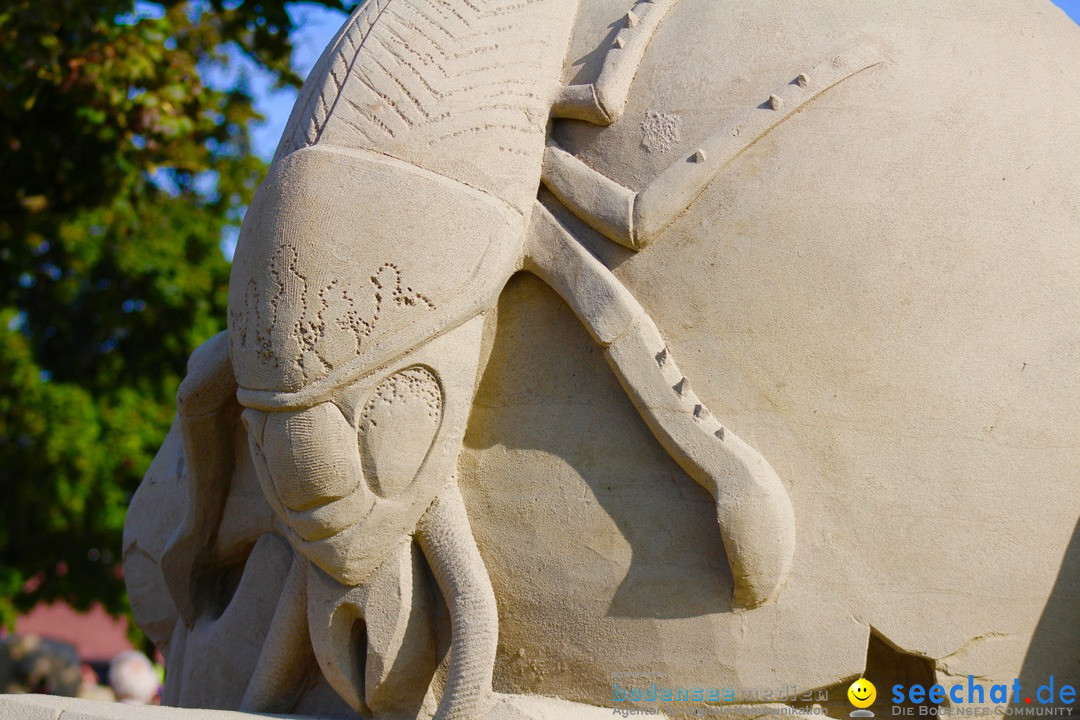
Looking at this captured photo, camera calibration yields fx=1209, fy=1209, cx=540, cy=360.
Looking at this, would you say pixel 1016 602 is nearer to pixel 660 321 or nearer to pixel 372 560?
pixel 660 321

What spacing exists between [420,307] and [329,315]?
225 mm

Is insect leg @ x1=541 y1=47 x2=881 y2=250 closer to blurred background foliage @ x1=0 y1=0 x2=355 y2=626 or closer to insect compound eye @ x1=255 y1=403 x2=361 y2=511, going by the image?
insect compound eye @ x1=255 y1=403 x2=361 y2=511

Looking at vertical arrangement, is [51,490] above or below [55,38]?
below

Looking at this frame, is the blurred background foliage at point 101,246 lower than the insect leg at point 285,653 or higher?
lower

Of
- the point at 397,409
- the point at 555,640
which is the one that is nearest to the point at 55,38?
the point at 397,409

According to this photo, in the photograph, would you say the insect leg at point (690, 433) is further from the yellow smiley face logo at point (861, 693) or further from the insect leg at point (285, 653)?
the insect leg at point (285, 653)

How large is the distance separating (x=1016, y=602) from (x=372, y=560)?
162 cm

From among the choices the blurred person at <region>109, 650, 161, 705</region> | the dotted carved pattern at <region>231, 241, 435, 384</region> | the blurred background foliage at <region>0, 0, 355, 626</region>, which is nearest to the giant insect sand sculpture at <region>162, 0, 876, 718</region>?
the dotted carved pattern at <region>231, 241, 435, 384</region>

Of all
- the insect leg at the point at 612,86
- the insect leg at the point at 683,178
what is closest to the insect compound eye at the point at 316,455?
the insect leg at the point at 683,178

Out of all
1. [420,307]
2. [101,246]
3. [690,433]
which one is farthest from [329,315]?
[101,246]

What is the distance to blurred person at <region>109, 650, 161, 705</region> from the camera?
977 cm

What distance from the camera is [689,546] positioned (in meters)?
2.99

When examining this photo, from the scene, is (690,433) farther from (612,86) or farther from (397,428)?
(612,86)

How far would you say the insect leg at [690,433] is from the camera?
2910 mm
